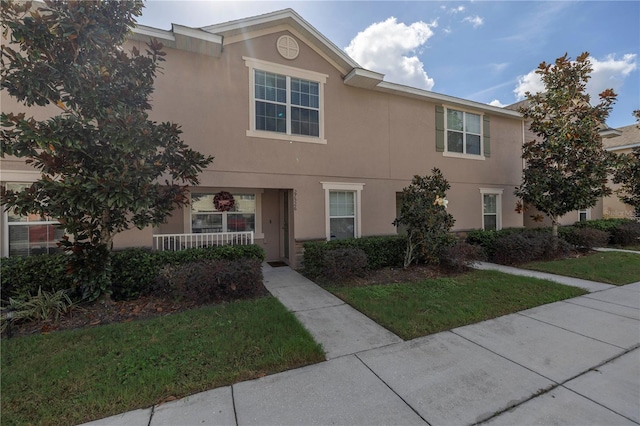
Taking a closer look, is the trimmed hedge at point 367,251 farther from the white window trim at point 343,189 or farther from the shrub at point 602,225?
the shrub at point 602,225

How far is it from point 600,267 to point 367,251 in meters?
6.63

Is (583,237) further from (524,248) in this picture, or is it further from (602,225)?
(524,248)

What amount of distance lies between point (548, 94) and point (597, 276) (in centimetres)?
621

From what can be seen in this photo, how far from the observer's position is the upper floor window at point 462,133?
10.0m

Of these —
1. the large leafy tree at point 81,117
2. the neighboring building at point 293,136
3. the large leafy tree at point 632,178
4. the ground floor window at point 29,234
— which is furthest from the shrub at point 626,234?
the ground floor window at point 29,234

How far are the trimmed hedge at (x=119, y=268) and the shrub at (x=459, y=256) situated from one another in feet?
15.9

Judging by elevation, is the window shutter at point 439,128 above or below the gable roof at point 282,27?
below

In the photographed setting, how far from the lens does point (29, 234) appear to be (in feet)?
19.0

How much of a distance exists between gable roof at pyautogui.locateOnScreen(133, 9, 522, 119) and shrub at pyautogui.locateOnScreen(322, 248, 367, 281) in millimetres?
5258

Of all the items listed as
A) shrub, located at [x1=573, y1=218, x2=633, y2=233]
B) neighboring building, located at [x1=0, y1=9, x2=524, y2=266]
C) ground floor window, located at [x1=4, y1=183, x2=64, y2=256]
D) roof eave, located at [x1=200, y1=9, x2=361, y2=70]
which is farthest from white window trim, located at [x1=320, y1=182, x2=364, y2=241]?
shrub, located at [x1=573, y1=218, x2=633, y2=233]

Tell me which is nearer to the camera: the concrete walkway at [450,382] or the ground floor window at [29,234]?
the concrete walkway at [450,382]

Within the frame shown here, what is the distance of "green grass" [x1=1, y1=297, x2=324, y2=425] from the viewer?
2535 mm

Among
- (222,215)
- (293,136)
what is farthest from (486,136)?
(222,215)

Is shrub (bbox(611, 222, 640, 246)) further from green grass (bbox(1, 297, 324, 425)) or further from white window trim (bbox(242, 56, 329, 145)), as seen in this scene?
green grass (bbox(1, 297, 324, 425))
